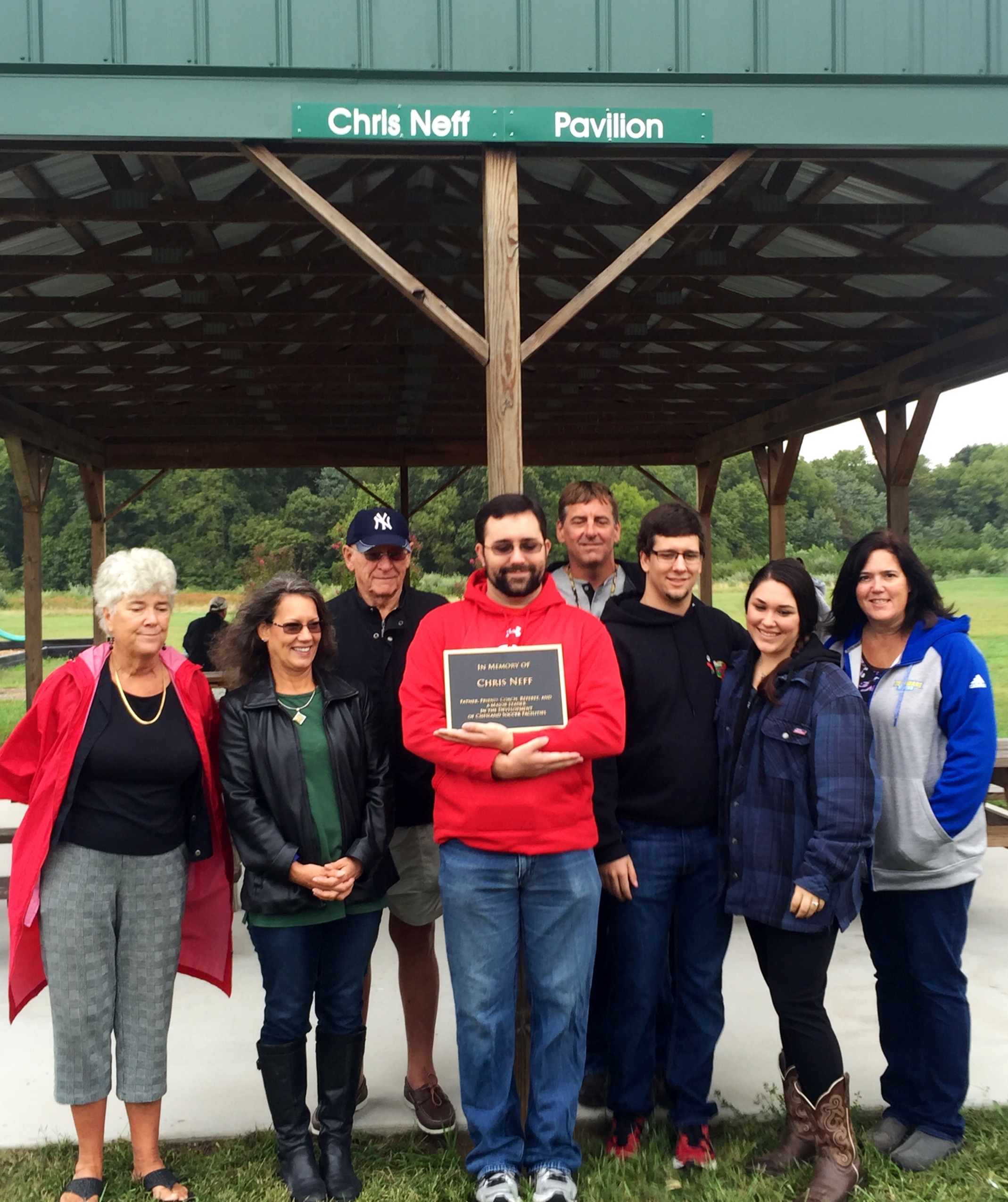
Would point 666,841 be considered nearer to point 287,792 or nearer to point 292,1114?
point 287,792

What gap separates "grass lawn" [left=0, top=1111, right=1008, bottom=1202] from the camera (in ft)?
9.37

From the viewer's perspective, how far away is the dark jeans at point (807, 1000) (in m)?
2.77

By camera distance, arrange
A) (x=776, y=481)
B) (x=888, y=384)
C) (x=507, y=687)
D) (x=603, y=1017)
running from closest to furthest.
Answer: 1. (x=507, y=687)
2. (x=603, y=1017)
3. (x=888, y=384)
4. (x=776, y=481)

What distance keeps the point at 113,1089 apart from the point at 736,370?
9844mm

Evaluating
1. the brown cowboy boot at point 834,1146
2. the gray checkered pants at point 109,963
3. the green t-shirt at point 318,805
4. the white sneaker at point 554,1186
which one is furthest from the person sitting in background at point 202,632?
the brown cowboy boot at point 834,1146

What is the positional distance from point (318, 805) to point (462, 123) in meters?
2.47

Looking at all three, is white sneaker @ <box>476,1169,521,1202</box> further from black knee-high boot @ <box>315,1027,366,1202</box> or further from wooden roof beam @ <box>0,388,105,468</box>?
wooden roof beam @ <box>0,388,105,468</box>

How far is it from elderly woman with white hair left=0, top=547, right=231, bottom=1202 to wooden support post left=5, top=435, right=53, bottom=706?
402 inches

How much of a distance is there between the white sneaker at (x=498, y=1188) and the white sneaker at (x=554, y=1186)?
57 millimetres

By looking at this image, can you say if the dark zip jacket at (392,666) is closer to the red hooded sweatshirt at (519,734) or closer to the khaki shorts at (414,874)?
the khaki shorts at (414,874)

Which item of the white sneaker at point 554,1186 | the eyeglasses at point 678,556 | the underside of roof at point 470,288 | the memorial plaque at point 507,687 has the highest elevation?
the underside of roof at point 470,288

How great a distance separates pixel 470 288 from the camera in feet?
31.1

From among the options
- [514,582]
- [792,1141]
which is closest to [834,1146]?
[792,1141]

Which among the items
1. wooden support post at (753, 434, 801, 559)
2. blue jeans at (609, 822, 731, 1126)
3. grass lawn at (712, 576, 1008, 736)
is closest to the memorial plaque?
blue jeans at (609, 822, 731, 1126)
